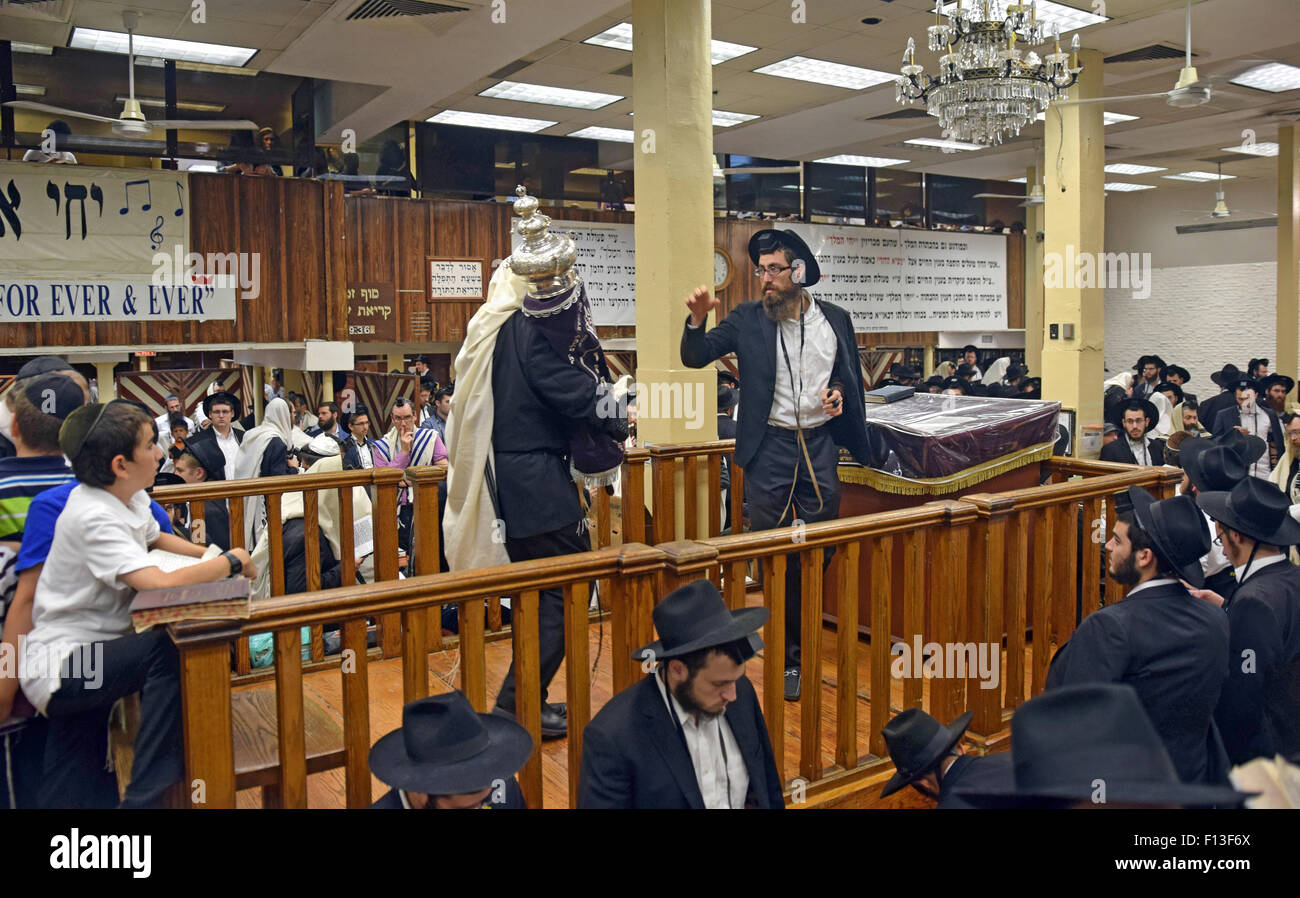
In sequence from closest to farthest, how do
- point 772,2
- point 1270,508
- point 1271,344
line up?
point 1270,508 → point 772,2 → point 1271,344

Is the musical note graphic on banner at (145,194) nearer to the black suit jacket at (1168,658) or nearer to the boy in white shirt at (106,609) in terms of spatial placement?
the boy in white shirt at (106,609)

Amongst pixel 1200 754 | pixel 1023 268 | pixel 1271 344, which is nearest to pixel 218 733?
pixel 1200 754

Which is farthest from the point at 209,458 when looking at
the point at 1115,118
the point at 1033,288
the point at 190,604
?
the point at 1033,288

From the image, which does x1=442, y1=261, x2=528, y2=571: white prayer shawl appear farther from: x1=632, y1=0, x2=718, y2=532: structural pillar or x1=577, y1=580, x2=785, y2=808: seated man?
x1=632, y1=0, x2=718, y2=532: structural pillar

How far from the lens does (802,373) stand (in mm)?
3748

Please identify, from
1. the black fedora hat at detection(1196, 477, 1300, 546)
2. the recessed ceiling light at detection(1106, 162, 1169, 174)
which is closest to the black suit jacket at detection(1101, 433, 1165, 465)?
→ the black fedora hat at detection(1196, 477, 1300, 546)

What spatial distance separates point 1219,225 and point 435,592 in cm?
1724

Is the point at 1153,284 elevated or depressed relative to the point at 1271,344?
elevated

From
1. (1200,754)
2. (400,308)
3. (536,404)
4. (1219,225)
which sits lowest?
(1200,754)

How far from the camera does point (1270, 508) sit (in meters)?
2.88

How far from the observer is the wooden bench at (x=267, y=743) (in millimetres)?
2357

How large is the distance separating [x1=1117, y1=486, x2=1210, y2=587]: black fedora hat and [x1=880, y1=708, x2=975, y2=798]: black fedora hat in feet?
2.26

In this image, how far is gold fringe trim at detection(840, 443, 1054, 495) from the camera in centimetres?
416

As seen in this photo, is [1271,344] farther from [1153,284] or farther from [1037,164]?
[1037,164]
